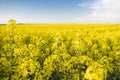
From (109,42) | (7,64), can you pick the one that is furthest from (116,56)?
(7,64)

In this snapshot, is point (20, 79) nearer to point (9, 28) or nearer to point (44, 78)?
point (44, 78)

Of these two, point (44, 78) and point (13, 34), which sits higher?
point (13, 34)

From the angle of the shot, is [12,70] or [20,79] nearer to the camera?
[20,79]

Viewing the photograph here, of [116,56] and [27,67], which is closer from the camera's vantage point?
[27,67]

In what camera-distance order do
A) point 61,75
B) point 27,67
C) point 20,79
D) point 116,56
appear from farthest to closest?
point 116,56, point 61,75, point 20,79, point 27,67

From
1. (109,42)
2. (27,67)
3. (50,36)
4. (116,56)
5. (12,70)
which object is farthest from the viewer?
(50,36)

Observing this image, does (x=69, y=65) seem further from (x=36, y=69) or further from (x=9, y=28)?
(x=9, y=28)

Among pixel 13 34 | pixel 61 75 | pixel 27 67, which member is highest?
pixel 13 34

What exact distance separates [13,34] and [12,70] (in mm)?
2176

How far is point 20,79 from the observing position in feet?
51.1

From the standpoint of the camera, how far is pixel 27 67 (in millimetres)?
14625

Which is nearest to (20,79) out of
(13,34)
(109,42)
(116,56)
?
(13,34)

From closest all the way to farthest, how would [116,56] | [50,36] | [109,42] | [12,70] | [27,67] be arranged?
[27,67]
[12,70]
[116,56]
[109,42]
[50,36]

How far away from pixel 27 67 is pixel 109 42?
12.8 m
